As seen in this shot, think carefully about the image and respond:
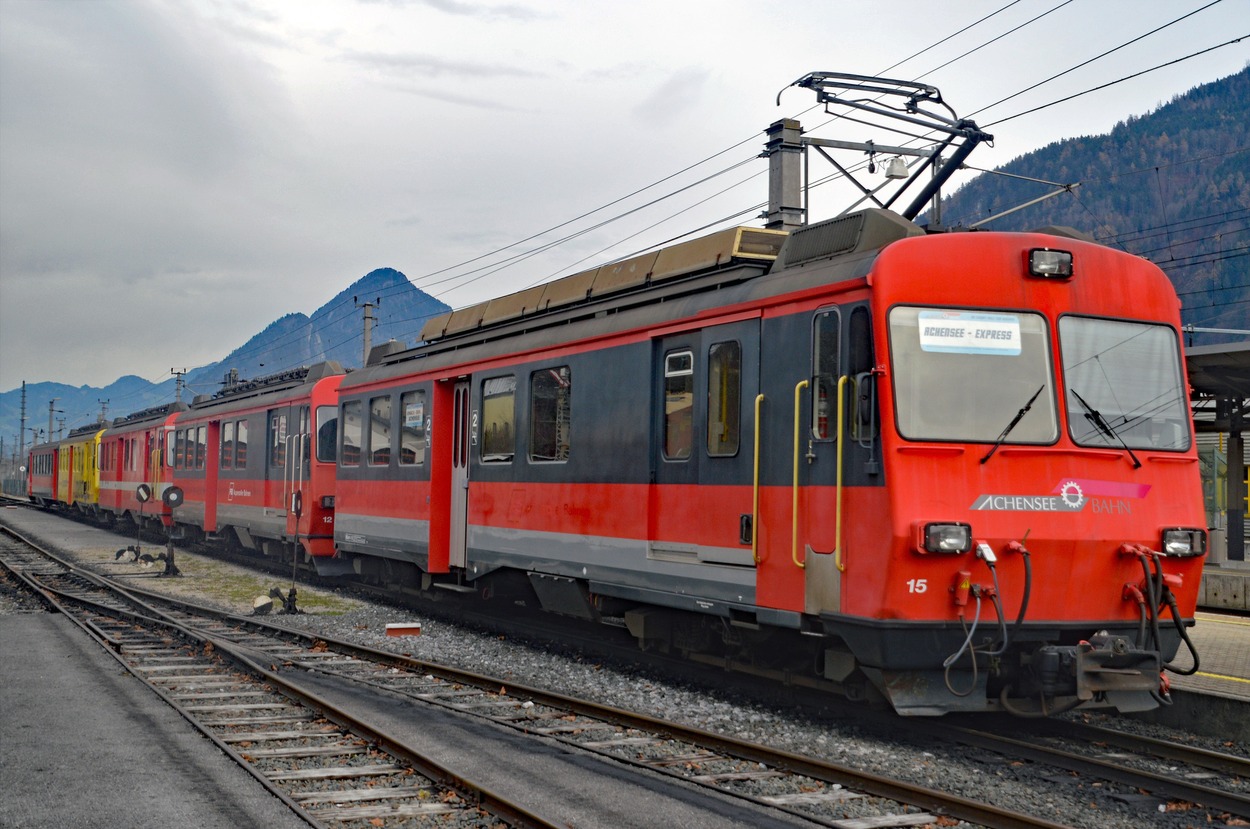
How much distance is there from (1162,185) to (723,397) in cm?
13227

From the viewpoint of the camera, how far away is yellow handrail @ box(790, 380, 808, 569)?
828cm

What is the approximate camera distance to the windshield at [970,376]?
25.0ft

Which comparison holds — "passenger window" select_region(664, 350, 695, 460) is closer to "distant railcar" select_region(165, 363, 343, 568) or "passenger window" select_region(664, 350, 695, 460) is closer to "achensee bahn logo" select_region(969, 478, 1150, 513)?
"achensee bahn logo" select_region(969, 478, 1150, 513)

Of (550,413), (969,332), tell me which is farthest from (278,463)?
(969,332)

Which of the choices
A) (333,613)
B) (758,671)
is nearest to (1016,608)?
(758,671)

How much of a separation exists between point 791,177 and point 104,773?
13.7m

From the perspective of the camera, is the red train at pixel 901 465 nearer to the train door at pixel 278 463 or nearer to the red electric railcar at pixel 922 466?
the red electric railcar at pixel 922 466

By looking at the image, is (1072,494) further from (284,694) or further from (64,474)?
(64,474)

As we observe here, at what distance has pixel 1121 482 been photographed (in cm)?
788

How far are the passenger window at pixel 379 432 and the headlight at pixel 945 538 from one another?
994cm

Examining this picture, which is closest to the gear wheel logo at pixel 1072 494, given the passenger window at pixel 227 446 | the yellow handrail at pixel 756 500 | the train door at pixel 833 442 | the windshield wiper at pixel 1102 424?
the windshield wiper at pixel 1102 424

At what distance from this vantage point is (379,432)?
16.3 metres

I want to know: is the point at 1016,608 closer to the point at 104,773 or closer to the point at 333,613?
the point at 104,773

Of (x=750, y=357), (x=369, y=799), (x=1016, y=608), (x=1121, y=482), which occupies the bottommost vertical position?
(x=369, y=799)
